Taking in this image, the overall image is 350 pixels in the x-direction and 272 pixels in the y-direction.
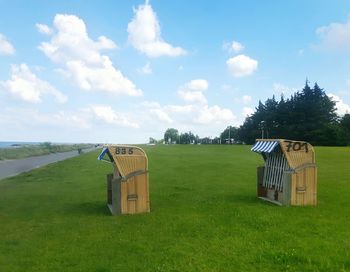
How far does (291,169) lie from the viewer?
11.0m

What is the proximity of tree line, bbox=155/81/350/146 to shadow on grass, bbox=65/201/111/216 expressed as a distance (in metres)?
73.4

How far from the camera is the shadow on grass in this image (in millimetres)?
10920

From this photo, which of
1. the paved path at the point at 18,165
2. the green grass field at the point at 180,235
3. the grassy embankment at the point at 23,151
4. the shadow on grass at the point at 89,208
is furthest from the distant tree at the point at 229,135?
the green grass field at the point at 180,235

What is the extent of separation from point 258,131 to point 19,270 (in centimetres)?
9793

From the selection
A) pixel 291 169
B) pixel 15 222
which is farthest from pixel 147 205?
pixel 291 169

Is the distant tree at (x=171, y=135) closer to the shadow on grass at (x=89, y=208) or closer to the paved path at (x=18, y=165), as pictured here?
the paved path at (x=18, y=165)

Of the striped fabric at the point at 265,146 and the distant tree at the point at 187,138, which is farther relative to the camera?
the distant tree at the point at 187,138

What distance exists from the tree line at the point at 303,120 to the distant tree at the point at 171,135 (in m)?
40.2

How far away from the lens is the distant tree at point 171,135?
146150 mm

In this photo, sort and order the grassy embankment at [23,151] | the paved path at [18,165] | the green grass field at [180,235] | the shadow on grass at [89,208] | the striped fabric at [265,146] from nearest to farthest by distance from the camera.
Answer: the green grass field at [180,235] → the shadow on grass at [89,208] → the striped fabric at [265,146] → the paved path at [18,165] → the grassy embankment at [23,151]

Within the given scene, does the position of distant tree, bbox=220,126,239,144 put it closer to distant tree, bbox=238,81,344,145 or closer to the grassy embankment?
distant tree, bbox=238,81,344,145

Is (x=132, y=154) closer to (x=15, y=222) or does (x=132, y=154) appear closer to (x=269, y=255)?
(x=15, y=222)

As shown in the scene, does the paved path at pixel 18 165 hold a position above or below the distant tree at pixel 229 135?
below

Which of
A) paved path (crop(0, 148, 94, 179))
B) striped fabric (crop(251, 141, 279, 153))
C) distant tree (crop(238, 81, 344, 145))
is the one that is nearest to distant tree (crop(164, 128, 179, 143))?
distant tree (crop(238, 81, 344, 145))
